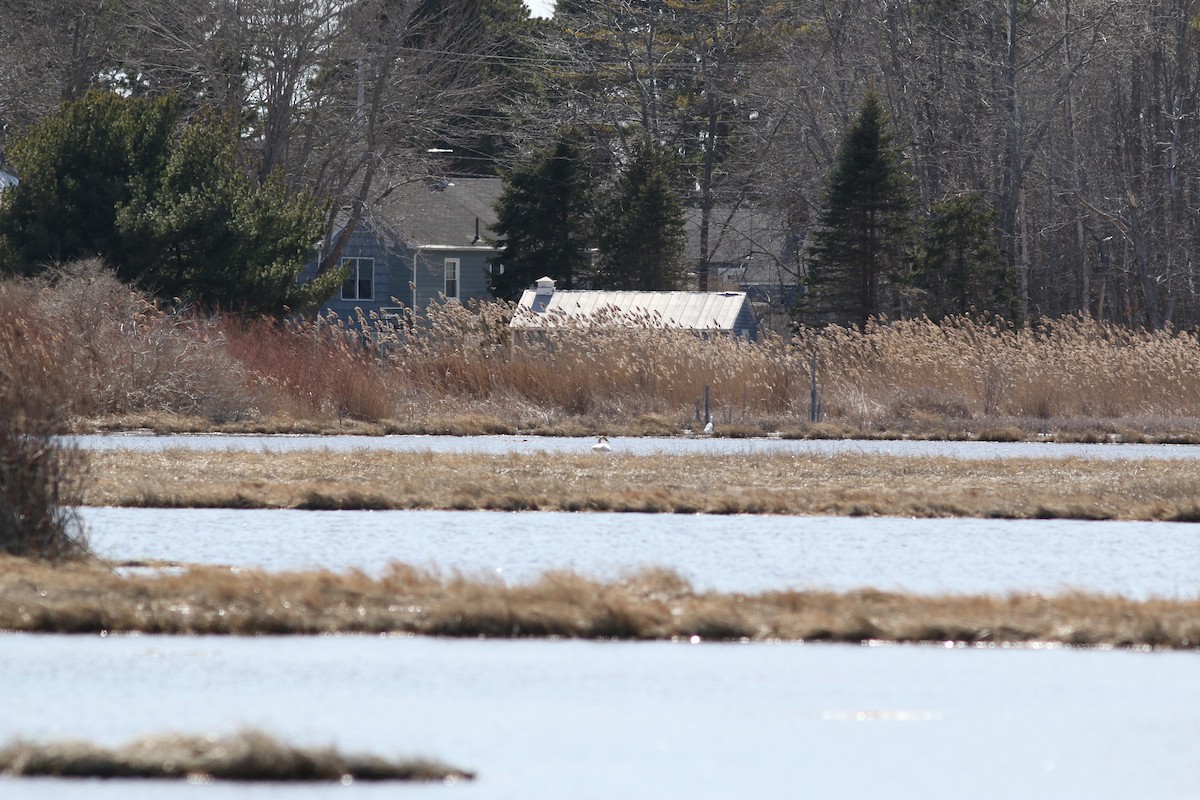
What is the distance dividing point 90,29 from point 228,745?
155 ft

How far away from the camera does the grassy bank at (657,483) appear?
48.6 feet

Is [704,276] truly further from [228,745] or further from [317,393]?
[228,745]

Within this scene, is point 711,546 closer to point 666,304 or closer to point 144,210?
→ point 144,210

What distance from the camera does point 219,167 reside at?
34.7m

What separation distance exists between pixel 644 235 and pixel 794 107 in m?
6.10

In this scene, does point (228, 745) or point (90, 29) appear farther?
point (90, 29)

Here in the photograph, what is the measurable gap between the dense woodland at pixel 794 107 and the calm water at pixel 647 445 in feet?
50.6

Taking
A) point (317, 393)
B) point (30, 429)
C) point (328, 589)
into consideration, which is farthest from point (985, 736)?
point (317, 393)

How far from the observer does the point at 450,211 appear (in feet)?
199

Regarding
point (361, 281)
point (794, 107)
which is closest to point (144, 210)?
point (794, 107)

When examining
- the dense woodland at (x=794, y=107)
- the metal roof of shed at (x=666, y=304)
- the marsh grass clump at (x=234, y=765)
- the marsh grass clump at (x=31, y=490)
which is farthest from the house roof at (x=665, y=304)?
the marsh grass clump at (x=234, y=765)

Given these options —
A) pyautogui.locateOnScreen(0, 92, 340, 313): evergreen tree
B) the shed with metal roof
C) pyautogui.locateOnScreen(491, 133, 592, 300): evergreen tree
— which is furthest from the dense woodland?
pyautogui.locateOnScreen(0, 92, 340, 313): evergreen tree

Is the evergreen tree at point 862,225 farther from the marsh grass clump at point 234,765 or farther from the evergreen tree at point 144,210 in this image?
the marsh grass clump at point 234,765

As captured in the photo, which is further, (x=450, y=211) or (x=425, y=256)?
(x=450, y=211)
